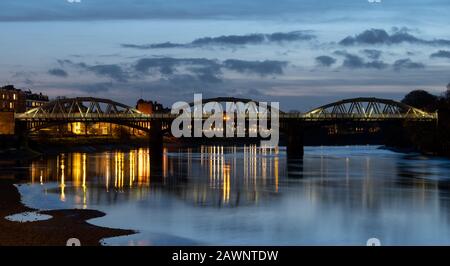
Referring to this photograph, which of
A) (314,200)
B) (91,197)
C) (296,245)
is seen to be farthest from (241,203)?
(296,245)

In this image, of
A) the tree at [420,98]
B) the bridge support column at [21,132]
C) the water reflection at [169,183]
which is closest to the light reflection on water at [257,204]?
the water reflection at [169,183]

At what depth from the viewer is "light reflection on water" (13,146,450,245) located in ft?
104

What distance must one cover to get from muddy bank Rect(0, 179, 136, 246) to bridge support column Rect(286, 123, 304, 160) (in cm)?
9197

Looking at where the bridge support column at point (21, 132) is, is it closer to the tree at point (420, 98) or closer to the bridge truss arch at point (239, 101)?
the bridge truss arch at point (239, 101)

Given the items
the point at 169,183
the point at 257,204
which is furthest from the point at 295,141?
the point at 257,204

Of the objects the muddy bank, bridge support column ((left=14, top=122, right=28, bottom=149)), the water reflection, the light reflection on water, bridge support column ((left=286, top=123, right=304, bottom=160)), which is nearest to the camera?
the muddy bank

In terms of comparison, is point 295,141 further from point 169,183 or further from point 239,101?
point 169,183

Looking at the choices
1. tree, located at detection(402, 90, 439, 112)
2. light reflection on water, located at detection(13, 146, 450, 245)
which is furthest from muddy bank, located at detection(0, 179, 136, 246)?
tree, located at detection(402, 90, 439, 112)

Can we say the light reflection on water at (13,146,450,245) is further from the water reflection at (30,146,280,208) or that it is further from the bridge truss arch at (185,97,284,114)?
the bridge truss arch at (185,97,284,114)

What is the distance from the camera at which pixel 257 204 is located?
44031 mm

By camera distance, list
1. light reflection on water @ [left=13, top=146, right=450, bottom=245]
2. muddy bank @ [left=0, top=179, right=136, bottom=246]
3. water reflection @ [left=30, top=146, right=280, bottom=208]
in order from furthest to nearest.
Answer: water reflection @ [left=30, top=146, right=280, bottom=208] < light reflection on water @ [left=13, top=146, right=450, bottom=245] < muddy bank @ [left=0, top=179, right=136, bottom=246]

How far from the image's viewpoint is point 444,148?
114812 mm

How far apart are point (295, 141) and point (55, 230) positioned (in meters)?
105
